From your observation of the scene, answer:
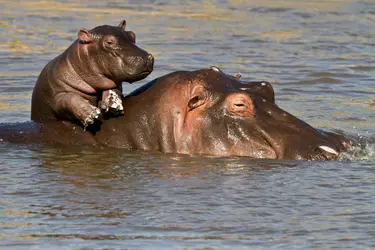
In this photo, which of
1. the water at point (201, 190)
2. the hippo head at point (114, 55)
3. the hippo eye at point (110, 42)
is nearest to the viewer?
the water at point (201, 190)

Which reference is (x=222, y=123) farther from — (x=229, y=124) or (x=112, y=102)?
(x=112, y=102)

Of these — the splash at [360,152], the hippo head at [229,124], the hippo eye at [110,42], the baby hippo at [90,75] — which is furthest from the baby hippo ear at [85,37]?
the splash at [360,152]

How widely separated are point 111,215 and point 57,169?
61.6 inches

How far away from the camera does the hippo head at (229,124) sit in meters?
8.62

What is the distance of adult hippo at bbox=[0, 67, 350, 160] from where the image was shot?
8633 mm

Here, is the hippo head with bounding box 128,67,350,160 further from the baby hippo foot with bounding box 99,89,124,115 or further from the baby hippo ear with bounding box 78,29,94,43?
the baby hippo ear with bounding box 78,29,94,43

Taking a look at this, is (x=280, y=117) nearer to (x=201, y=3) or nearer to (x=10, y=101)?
(x=10, y=101)

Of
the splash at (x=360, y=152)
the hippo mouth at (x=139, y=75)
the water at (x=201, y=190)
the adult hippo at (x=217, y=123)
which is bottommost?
the water at (x=201, y=190)

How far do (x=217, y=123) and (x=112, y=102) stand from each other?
0.87 meters

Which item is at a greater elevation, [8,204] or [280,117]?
[280,117]

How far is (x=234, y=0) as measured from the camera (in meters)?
21.9

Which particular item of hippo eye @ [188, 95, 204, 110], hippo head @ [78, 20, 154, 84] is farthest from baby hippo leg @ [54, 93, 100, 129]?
hippo eye @ [188, 95, 204, 110]

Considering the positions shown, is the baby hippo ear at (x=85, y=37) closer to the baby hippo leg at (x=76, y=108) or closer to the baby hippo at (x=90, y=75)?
the baby hippo at (x=90, y=75)

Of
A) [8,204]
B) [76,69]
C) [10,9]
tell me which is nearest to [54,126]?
[76,69]
